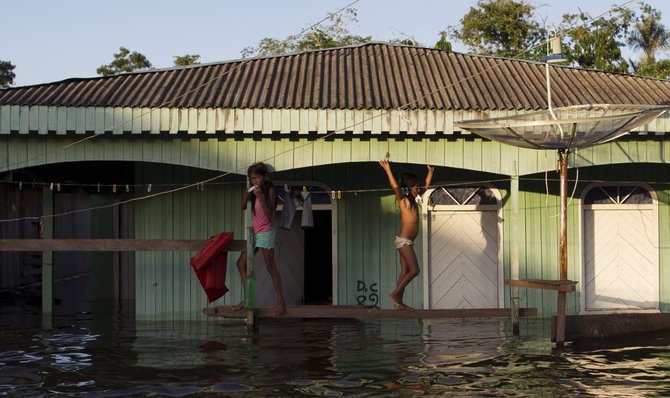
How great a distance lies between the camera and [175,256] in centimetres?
1670

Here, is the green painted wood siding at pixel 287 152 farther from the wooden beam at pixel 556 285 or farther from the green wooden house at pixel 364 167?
the wooden beam at pixel 556 285

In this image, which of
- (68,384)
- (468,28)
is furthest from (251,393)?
(468,28)

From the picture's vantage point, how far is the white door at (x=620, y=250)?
1694 cm

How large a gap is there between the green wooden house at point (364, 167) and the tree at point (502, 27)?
71.4ft

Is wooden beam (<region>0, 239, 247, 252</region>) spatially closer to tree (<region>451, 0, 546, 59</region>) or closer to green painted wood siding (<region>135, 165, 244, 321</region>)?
green painted wood siding (<region>135, 165, 244, 321</region>)

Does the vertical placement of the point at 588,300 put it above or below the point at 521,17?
below

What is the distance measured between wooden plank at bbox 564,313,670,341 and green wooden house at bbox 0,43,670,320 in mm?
1201

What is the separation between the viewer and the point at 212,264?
1377 centimetres

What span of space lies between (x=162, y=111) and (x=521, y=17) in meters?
27.8

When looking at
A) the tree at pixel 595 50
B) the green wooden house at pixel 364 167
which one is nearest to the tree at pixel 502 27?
the tree at pixel 595 50

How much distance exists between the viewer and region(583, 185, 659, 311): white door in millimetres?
16938

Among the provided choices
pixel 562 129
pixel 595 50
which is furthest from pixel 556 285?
pixel 595 50

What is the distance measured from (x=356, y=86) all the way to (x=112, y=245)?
178 inches

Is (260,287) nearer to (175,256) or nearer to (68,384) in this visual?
(175,256)
